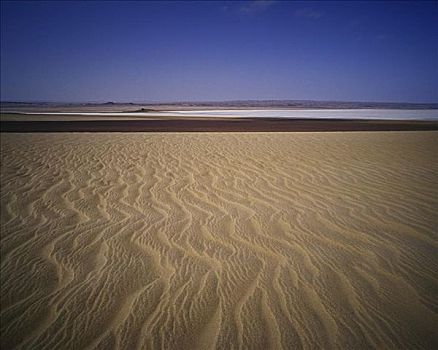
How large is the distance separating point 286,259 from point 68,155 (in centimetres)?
686

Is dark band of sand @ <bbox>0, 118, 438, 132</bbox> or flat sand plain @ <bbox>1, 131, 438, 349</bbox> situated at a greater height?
flat sand plain @ <bbox>1, 131, 438, 349</bbox>

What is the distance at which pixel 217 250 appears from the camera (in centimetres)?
299

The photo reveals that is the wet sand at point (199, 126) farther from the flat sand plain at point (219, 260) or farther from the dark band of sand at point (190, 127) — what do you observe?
the flat sand plain at point (219, 260)

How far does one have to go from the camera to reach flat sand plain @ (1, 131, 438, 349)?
199cm

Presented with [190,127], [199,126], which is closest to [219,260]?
[190,127]

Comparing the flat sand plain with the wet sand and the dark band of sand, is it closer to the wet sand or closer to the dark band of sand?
the wet sand

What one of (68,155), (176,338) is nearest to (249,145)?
(68,155)

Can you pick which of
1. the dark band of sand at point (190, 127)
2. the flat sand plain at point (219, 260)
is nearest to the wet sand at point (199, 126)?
the dark band of sand at point (190, 127)

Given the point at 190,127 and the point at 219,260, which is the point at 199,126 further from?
the point at 219,260

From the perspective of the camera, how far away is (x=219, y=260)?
281 centimetres

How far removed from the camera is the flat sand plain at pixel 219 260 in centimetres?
199

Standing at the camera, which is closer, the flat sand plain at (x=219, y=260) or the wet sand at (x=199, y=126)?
the flat sand plain at (x=219, y=260)

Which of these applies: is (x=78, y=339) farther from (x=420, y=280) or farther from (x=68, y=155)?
(x=68, y=155)

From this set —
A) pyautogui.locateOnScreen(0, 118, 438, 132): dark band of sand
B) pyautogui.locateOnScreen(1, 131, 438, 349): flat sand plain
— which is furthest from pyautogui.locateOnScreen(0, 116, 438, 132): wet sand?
pyautogui.locateOnScreen(1, 131, 438, 349): flat sand plain
